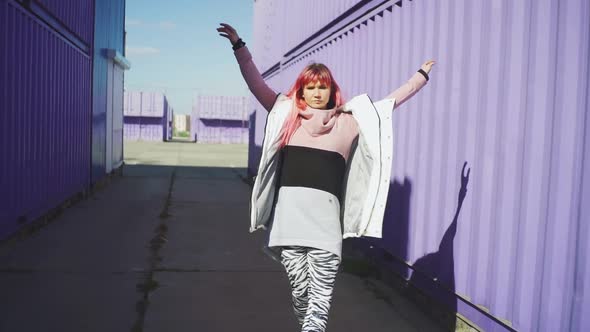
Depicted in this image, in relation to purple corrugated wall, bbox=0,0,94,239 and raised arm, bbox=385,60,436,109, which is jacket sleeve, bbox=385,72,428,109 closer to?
raised arm, bbox=385,60,436,109

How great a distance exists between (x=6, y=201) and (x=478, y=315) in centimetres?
496

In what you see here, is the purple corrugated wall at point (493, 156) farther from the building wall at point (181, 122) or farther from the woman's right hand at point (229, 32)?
the building wall at point (181, 122)

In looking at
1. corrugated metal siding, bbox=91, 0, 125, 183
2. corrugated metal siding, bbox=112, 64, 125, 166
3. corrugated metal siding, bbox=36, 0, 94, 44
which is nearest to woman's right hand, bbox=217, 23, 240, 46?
corrugated metal siding, bbox=36, 0, 94, 44

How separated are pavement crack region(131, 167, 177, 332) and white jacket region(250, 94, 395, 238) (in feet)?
4.79

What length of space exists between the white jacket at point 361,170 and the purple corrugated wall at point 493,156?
33.4 inches

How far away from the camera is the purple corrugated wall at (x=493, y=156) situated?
289cm

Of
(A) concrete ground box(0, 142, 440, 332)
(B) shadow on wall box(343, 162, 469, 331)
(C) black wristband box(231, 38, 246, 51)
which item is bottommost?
(A) concrete ground box(0, 142, 440, 332)

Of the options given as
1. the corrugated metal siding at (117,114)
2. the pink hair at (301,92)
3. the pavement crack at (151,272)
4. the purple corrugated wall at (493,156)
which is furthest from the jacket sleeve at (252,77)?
the corrugated metal siding at (117,114)

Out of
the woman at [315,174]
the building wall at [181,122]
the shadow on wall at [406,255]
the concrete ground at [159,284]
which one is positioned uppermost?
the building wall at [181,122]

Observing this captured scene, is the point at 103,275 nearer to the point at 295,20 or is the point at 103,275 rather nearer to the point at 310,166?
the point at 310,166

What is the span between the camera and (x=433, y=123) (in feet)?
14.7

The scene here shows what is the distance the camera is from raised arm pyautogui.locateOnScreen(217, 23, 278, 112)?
3078 millimetres

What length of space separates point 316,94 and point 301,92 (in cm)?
13

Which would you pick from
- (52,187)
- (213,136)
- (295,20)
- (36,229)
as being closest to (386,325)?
(36,229)
